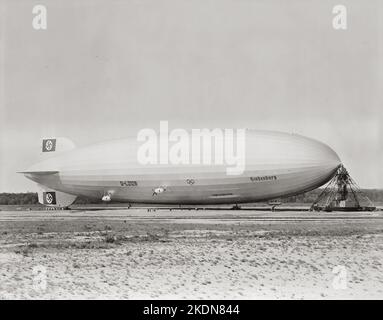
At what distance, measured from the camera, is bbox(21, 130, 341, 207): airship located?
63375mm

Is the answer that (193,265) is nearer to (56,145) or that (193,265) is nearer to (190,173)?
(190,173)

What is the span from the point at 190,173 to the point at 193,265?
44205mm

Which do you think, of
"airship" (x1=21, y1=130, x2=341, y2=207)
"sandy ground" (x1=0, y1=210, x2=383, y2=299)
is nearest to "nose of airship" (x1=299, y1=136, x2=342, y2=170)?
"airship" (x1=21, y1=130, x2=341, y2=207)

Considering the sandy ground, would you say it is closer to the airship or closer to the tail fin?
the airship

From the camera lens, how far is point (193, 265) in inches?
883

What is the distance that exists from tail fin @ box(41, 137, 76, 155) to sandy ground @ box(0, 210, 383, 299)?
4788 centimetres

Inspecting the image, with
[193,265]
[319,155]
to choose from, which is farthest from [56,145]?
[193,265]

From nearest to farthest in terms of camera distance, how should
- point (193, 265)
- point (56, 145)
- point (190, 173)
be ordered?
point (193, 265) → point (190, 173) → point (56, 145)

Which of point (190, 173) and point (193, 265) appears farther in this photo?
point (190, 173)

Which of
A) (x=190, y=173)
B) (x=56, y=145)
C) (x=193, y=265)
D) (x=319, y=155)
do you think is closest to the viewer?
(x=193, y=265)

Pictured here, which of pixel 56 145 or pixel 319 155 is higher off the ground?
pixel 56 145

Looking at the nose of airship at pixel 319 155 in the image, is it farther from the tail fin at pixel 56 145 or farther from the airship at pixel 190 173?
the tail fin at pixel 56 145

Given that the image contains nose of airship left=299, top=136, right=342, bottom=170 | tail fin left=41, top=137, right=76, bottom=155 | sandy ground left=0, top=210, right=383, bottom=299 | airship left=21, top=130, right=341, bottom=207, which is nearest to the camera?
sandy ground left=0, top=210, right=383, bottom=299
